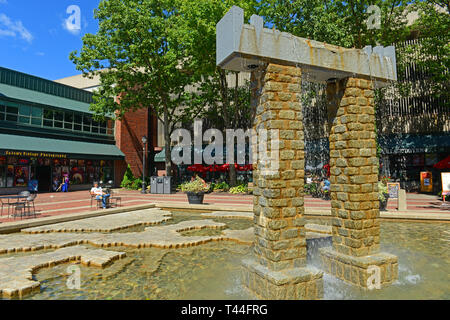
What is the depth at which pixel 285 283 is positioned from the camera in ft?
15.0

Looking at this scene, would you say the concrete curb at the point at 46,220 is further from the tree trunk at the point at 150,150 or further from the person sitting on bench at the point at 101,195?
the tree trunk at the point at 150,150

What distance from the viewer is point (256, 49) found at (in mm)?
4973

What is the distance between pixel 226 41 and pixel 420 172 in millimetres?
27011

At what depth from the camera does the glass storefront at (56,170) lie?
2373 centimetres

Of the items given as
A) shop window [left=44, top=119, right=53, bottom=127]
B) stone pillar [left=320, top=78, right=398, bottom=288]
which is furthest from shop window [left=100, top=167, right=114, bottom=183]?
stone pillar [left=320, top=78, right=398, bottom=288]

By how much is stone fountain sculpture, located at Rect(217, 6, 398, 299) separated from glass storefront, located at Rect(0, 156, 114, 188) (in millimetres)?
25829

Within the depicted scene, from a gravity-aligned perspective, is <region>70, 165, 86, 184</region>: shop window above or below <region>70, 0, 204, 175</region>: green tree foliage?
below

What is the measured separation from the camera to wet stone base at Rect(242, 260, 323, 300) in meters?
4.56

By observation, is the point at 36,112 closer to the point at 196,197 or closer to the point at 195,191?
the point at 195,191

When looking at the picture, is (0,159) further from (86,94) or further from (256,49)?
(256,49)

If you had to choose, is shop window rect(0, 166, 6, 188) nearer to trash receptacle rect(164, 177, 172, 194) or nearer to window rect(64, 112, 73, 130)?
window rect(64, 112, 73, 130)

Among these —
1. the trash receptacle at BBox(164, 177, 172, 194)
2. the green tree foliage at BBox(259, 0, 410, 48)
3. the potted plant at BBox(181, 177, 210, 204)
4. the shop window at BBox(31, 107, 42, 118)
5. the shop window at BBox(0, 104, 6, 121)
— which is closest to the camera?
the potted plant at BBox(181, 177, 210, 204)

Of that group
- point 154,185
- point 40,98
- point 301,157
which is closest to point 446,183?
point 301,157

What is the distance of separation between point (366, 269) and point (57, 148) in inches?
1076
